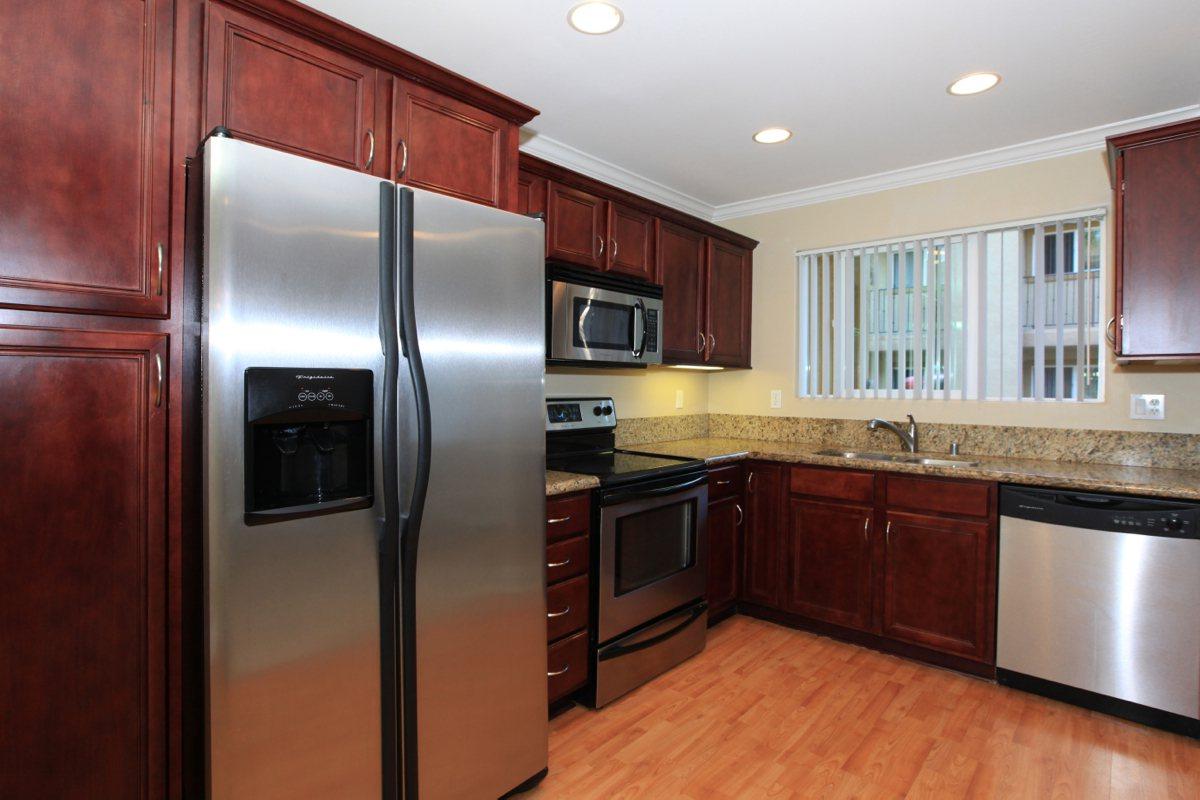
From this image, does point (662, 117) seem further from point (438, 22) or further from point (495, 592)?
point (495, 592)

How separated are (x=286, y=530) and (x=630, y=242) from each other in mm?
2165

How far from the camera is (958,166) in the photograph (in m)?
3.24

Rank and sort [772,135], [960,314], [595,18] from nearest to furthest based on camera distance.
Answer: [595,18], [772,135], [960,314]

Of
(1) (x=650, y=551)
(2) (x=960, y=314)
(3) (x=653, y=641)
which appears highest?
(2) (x=960, y=314)

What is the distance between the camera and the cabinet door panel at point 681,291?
331cm

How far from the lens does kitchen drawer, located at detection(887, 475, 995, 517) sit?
2684 mm

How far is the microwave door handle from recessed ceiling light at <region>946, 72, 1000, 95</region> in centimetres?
151

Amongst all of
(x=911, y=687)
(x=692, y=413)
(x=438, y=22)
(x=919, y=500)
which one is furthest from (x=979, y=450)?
(x=438, y=22)

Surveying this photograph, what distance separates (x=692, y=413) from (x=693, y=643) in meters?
1.60

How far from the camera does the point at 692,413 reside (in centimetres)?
414

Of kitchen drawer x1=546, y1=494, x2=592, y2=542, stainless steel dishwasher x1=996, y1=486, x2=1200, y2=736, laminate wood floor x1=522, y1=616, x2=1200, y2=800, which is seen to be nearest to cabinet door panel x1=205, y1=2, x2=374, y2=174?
kitchen drawer x1=546, y1=494, x2=592, y2=542

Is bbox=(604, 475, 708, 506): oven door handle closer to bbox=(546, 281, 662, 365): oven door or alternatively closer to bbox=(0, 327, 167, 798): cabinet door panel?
bbox=(546, 281, 662, 365): oven door

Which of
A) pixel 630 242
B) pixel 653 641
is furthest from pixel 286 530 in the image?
pixel 630 242

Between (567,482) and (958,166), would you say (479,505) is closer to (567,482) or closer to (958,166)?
(567,482)
